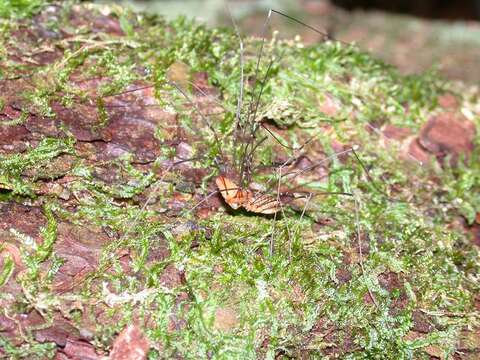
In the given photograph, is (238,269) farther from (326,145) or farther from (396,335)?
(326,145)

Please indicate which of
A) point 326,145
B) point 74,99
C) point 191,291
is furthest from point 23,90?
point 326,145

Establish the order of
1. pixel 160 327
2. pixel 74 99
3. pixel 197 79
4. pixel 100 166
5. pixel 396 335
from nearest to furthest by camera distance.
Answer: pixel 160 327 → pixel 396 335 → pixel 100 166 → pixel 74 99 → pixel 197 79

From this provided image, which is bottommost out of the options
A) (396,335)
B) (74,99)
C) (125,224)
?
(396,335)

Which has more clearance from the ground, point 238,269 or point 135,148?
point 135,148

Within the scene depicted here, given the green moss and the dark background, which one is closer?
the green moss

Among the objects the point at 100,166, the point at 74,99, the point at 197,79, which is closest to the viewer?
the point at 100,166

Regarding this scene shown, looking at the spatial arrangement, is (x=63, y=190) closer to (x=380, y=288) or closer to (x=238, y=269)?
(x=238, y=269)

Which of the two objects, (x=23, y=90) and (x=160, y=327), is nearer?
(x=160, y=327)

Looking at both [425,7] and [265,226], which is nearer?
[265,226]

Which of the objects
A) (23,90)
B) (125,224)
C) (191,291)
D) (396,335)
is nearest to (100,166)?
(125,224)

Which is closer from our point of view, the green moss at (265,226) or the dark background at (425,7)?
the green moss at (265,226)
